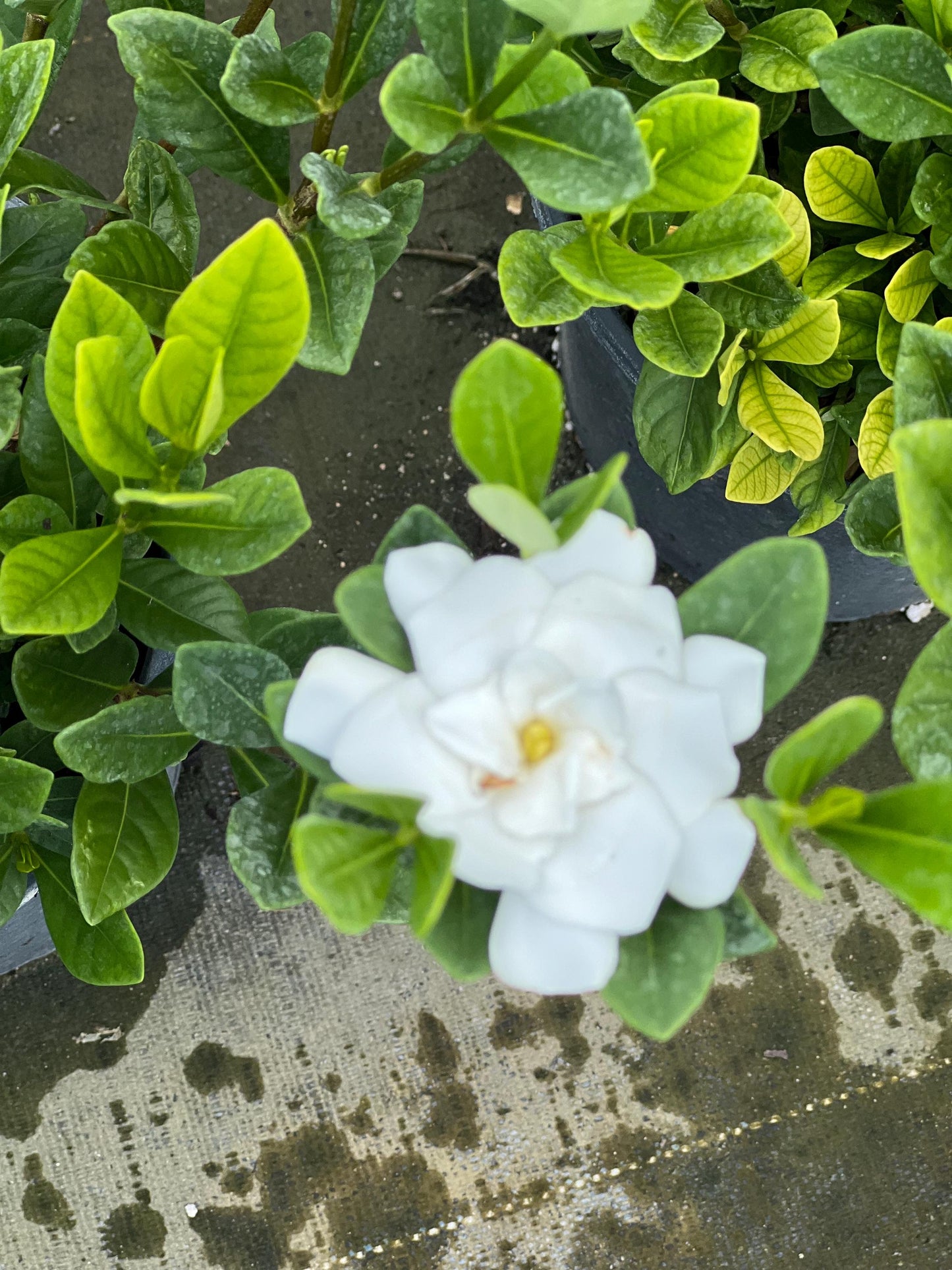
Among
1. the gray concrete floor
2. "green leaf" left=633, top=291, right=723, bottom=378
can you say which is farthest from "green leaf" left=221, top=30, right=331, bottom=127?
the gray concrete floor

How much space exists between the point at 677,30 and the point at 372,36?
0.20m

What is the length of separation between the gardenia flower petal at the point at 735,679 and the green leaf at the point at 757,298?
408 mm

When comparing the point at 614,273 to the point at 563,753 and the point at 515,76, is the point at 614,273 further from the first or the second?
the point at 563,753

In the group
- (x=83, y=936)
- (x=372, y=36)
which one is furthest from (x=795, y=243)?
(x=83, y=936)

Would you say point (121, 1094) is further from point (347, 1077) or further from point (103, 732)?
point (103, 732)

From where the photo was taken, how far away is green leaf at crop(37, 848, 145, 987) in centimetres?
70

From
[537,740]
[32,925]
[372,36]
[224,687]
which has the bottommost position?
[32,925]

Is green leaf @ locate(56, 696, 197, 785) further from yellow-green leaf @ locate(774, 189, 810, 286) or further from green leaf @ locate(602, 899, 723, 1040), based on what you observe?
yellow-green leaf @ locate(774, 189, 810, 286)

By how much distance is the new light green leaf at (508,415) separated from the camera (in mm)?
379

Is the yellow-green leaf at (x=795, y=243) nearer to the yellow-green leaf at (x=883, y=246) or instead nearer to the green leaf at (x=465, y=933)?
the yellow-green leaf at (x=883, y=246)

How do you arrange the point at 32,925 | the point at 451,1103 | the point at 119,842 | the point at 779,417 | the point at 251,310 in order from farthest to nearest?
the point at 451,1103, the point at 32,925, the point at 779,417, the point at 119,842, the point at 251,310

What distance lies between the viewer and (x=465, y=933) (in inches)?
16.1

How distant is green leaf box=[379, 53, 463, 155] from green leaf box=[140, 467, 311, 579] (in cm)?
16

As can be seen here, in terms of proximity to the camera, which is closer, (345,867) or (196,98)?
(345,867)
